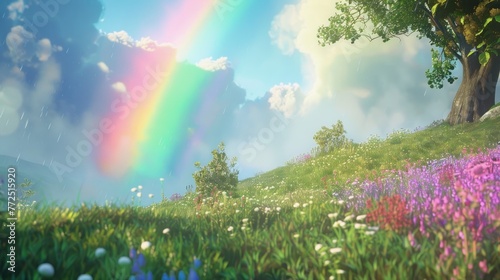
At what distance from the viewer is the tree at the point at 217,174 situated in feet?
49.9

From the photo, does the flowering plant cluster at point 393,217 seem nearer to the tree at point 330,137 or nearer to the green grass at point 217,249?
the green grass at point 217,249

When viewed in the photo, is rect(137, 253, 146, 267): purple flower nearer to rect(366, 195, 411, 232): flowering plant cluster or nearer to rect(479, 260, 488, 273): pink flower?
rect(366, 195, 411, 232): flowering plant cluster

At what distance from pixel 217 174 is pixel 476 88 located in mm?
17868

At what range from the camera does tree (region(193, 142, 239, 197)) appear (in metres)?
15.2

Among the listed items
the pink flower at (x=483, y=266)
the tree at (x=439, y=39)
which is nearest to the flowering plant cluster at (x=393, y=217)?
the pink flower at (x=483, y=266)

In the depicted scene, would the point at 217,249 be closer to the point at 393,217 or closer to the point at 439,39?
the point at 393,217

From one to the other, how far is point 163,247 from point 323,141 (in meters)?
22.7

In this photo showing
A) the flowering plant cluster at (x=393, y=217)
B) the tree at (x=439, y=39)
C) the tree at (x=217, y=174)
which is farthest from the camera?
the tree at (x=439, y=39)

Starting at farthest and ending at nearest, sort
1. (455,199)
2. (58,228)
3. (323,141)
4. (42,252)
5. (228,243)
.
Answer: (323,141)
(455,199)
(228,243)
(58,228)
(42,252)

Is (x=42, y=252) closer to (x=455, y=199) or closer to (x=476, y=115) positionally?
(x=455, y=199)

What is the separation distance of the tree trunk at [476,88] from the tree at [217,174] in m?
16.5

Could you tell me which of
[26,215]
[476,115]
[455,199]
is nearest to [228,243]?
[26,215]

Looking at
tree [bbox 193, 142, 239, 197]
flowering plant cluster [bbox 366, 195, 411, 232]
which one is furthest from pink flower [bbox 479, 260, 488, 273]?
tree [bbox 193, 142, 239, 197]

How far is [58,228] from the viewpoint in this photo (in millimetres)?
4621
